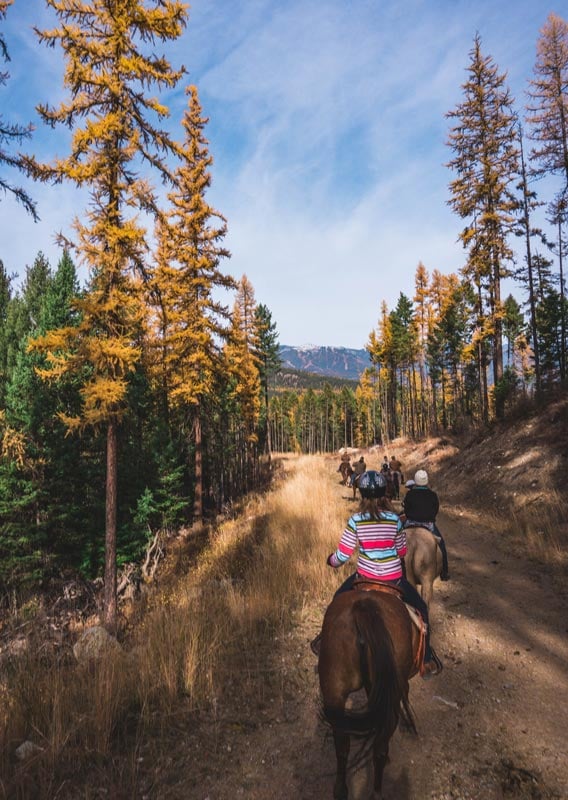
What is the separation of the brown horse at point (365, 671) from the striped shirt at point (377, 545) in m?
0.61

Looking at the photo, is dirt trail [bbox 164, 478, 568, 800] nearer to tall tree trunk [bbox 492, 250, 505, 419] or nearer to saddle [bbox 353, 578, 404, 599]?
saddle [bbox 353, 578, 404, 599]

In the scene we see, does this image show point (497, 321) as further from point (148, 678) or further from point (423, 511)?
point (148, 678)

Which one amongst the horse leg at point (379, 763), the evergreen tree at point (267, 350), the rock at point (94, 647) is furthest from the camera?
the evergreen tree at point (267, 350)

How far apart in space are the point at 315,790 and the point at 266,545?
290 inches

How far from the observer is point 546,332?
37344mm

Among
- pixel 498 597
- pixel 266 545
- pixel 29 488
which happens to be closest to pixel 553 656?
pixel 498 597

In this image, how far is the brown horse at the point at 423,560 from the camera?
20.1 feet

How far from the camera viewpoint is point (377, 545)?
405 centimetres

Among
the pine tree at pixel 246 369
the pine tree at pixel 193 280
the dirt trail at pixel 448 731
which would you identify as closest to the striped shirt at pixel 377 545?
the dirt trail at pixel 448 731

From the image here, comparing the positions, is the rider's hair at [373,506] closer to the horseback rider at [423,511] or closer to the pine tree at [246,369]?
the horseback rider at [423,511]

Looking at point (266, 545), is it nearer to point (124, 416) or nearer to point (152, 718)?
point (124, 416)

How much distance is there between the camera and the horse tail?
119 inches

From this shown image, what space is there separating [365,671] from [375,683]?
0.39 ft

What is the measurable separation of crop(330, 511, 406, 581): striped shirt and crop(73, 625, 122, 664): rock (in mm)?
3233
